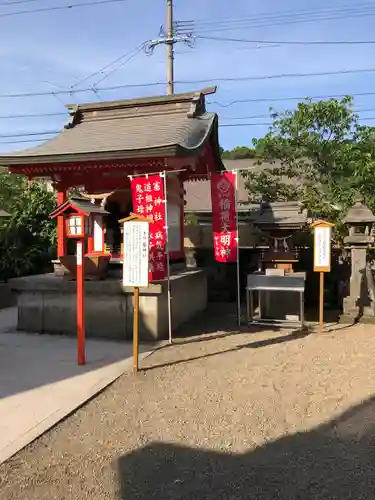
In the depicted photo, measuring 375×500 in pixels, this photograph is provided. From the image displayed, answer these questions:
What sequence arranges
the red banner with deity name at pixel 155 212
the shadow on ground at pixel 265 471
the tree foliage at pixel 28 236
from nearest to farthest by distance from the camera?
the shadow on ground at pixel 265 471, the red banner with deity name at pixel 155 212, the tree foliage at pixel 28 236

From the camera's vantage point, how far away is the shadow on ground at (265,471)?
3.24 meters

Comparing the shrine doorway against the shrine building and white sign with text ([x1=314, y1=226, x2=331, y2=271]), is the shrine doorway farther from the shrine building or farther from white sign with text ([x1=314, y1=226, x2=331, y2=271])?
white sign with text ([x1=314, y1=226, x2=331, y2=271])

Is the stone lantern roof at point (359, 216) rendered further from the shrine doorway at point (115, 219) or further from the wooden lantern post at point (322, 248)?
the shrine doorway at point (115, 219)

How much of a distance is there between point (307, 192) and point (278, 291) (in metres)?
3.89

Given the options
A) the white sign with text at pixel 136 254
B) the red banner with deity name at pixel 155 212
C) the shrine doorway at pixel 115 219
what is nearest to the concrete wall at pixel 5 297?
the shrine doorway at pixel 115 219

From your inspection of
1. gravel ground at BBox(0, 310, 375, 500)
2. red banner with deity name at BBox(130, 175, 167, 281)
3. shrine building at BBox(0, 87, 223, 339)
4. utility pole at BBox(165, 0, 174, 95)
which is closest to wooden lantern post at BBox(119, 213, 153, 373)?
gravel ground at BBox(0, 310, 375, 500)

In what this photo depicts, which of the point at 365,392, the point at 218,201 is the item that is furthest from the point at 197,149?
the point at 365,392

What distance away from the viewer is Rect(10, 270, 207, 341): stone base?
8086 millimetres

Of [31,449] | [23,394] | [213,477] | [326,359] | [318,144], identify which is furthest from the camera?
[318,144]

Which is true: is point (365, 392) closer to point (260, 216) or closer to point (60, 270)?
point (260, 216)

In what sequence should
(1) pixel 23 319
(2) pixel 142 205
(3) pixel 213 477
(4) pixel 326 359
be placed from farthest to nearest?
(1) pixel 23 319
(2) pixel 142 205
(4) pixel 326 359
(3) pixel 213 477

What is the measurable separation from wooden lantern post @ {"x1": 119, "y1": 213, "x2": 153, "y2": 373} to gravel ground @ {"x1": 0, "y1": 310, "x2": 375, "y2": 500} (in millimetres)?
1178

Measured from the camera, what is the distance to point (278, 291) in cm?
970

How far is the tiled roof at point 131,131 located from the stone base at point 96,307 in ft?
7.64
